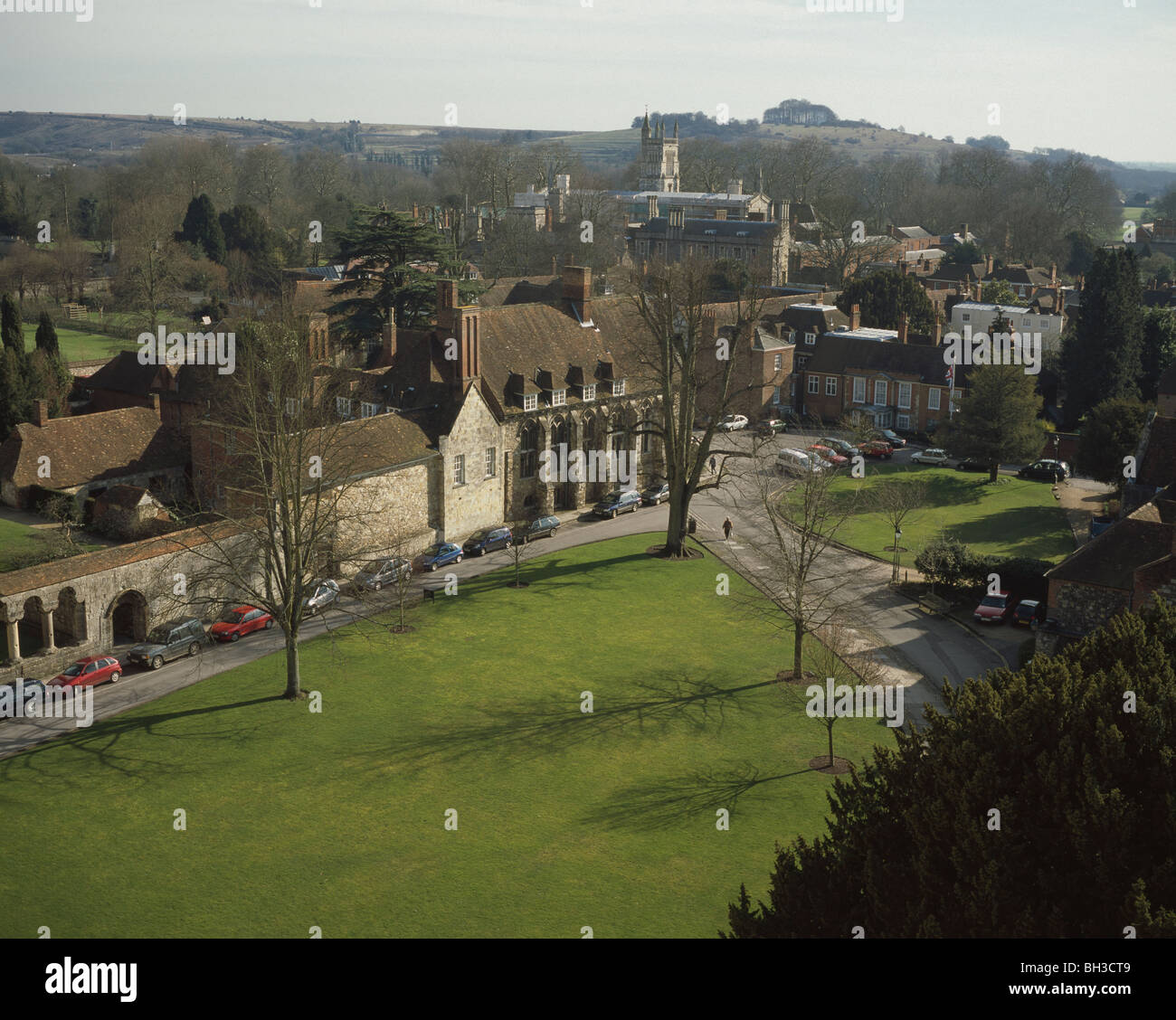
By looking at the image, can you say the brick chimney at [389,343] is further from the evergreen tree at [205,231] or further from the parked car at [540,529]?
the evergreen tree at [205,231]

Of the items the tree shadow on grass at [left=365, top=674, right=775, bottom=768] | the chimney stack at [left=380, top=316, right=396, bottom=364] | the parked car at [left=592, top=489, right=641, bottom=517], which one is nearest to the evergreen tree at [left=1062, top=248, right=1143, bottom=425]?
the parked car at [left=592, top=489, right=641, bottom=517]

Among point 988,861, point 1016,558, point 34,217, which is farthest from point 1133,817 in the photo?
point 34,217

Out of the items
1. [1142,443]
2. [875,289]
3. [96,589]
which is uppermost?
[875,289]

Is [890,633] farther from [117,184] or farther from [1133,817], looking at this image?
[117,184]

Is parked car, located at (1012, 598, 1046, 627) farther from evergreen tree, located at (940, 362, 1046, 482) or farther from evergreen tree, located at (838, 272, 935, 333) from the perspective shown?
evergreen tree, located at (838, 272, 935, 333)

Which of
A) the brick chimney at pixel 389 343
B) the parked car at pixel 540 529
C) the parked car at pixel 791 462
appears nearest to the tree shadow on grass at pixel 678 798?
the parked car at pixel 540 529

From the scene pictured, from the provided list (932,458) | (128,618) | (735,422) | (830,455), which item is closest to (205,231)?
(735,422)

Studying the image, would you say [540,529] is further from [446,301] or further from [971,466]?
[971,466]
